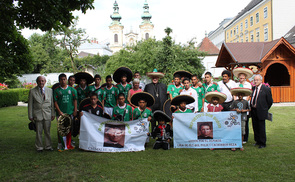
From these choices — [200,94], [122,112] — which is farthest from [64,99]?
[200,94]

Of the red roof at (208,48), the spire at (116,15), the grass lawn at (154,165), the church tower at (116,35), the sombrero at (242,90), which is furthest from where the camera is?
the spire at (116,15)

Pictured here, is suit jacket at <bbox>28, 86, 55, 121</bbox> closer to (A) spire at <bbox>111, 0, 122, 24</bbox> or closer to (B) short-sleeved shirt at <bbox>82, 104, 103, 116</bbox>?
(B) short-sleeved shirt at <bbox>82, 104, 103, 116</bbox>

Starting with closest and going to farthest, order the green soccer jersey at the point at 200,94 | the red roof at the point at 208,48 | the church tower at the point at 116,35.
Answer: the green soccer jersey at the point at 200,94, the red roof at the point at 208,48, the church tower at the point at 116,35

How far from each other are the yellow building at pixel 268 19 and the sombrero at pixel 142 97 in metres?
40.9

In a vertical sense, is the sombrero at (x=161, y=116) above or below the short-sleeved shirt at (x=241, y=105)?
below

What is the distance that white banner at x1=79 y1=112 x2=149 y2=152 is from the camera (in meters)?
6.55

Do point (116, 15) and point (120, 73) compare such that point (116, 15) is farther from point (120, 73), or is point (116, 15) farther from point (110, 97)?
point (110, 97)

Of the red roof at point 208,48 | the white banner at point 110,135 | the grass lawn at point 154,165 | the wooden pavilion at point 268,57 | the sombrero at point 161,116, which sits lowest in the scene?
the grass lawn at point 154,165

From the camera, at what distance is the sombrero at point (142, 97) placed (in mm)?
6919

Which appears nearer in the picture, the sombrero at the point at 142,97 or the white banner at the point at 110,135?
the white banner at the point at 110,135

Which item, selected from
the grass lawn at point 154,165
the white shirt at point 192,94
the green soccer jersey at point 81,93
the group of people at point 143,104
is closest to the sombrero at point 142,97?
the group of people at point 143,104

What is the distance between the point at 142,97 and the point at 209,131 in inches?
79.2

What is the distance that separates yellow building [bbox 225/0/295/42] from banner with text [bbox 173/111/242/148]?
4041 cm

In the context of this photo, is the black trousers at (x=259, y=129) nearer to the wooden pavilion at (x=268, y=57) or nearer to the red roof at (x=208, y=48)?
the wooden pavilion at (x=268, y=57)
